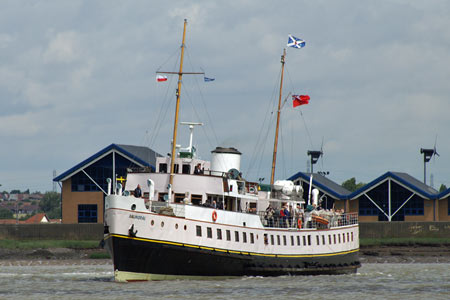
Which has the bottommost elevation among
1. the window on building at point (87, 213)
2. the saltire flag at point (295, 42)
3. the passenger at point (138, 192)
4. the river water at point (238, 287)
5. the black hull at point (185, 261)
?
the river water at point (238, 287)

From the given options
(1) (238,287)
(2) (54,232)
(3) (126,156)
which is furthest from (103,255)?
(1) (238,287)

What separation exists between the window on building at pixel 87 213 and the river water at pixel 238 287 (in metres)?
33.9

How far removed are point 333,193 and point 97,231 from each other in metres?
27.5

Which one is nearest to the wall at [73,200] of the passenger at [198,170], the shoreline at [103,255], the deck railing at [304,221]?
the shoreline at [103,255]

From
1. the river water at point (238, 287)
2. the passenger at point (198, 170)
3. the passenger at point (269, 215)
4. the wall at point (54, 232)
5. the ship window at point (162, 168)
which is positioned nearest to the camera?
the river water at point (238, 287)

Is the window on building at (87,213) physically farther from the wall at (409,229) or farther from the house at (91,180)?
the wall at (409,229)

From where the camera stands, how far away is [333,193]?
9862cm

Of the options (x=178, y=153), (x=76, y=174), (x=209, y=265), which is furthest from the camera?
(x=76, y=174)

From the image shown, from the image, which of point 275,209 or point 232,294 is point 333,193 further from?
point 232,294

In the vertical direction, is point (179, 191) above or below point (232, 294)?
above

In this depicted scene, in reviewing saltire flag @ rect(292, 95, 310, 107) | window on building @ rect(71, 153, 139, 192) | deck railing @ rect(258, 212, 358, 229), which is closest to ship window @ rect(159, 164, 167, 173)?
deck railing @ rect(258, 212, 358, 229)

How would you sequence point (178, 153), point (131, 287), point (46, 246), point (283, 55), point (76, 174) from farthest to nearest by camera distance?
point (76, 174) < point (46, 246) < point (283, 55) < point (178, 153) < point (131, 287)

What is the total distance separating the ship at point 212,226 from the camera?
46.8m

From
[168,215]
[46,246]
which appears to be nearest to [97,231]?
[46,246]
